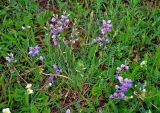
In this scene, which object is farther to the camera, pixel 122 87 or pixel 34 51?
pixel 34 51

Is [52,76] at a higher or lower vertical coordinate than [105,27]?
lower

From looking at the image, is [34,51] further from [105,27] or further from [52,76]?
[105,27]

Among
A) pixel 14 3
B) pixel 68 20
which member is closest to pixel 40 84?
pixel 68 20

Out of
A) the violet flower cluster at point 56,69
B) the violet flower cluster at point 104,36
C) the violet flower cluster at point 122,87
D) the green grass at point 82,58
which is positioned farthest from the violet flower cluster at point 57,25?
the violet flower cluster at point 122,87

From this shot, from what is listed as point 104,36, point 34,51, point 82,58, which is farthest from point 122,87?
point 34,51

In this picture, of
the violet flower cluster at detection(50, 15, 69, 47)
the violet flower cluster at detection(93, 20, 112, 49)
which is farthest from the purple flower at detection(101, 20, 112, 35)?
the violet flower cluster at detection(50, 15, 69, 47)

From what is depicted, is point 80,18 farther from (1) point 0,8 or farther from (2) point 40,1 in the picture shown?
(1) point 0,8
